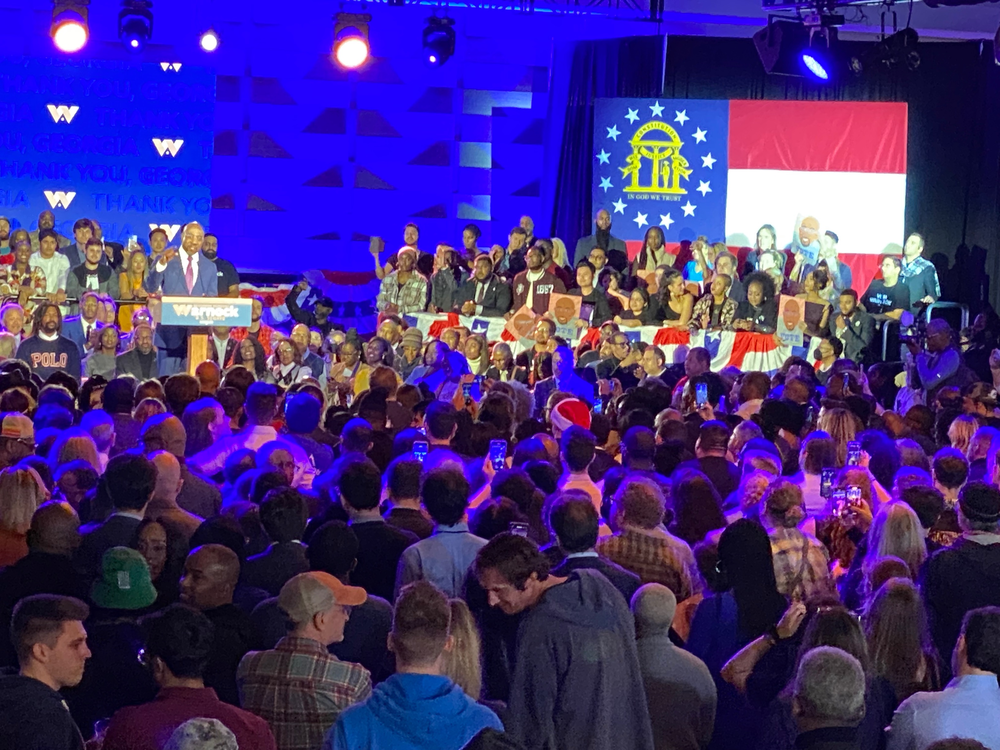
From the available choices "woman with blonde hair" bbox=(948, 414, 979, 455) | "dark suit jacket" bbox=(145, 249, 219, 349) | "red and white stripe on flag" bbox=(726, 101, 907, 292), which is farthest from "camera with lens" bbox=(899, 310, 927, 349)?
"dark suit jacket" bbox=(145, 249, 219, 349)

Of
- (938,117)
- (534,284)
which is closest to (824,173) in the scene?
(938,117)

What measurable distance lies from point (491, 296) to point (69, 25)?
4.96 metres

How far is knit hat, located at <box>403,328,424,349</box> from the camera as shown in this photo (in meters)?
13.8

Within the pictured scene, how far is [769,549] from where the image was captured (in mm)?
5109

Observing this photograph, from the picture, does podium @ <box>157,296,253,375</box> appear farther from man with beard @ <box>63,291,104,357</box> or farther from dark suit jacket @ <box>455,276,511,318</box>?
dark suit jacket @ <box>455,276,511,318</box>

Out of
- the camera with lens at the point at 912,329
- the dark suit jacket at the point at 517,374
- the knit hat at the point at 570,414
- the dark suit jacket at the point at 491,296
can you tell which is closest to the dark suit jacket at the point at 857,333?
the camera with lens at the point at 912,329

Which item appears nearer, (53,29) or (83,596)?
(83,596)

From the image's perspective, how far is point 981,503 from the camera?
5602mm

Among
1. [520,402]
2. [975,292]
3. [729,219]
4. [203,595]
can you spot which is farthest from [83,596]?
[975,292]

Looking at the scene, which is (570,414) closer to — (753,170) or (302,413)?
(302,413)

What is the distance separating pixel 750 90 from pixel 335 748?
1701 centimetres

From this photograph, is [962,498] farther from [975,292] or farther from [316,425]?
[975,292]

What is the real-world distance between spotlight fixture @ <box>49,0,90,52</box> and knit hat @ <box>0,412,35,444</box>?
7298 millimetres

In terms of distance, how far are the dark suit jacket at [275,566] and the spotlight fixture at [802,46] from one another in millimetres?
10611
